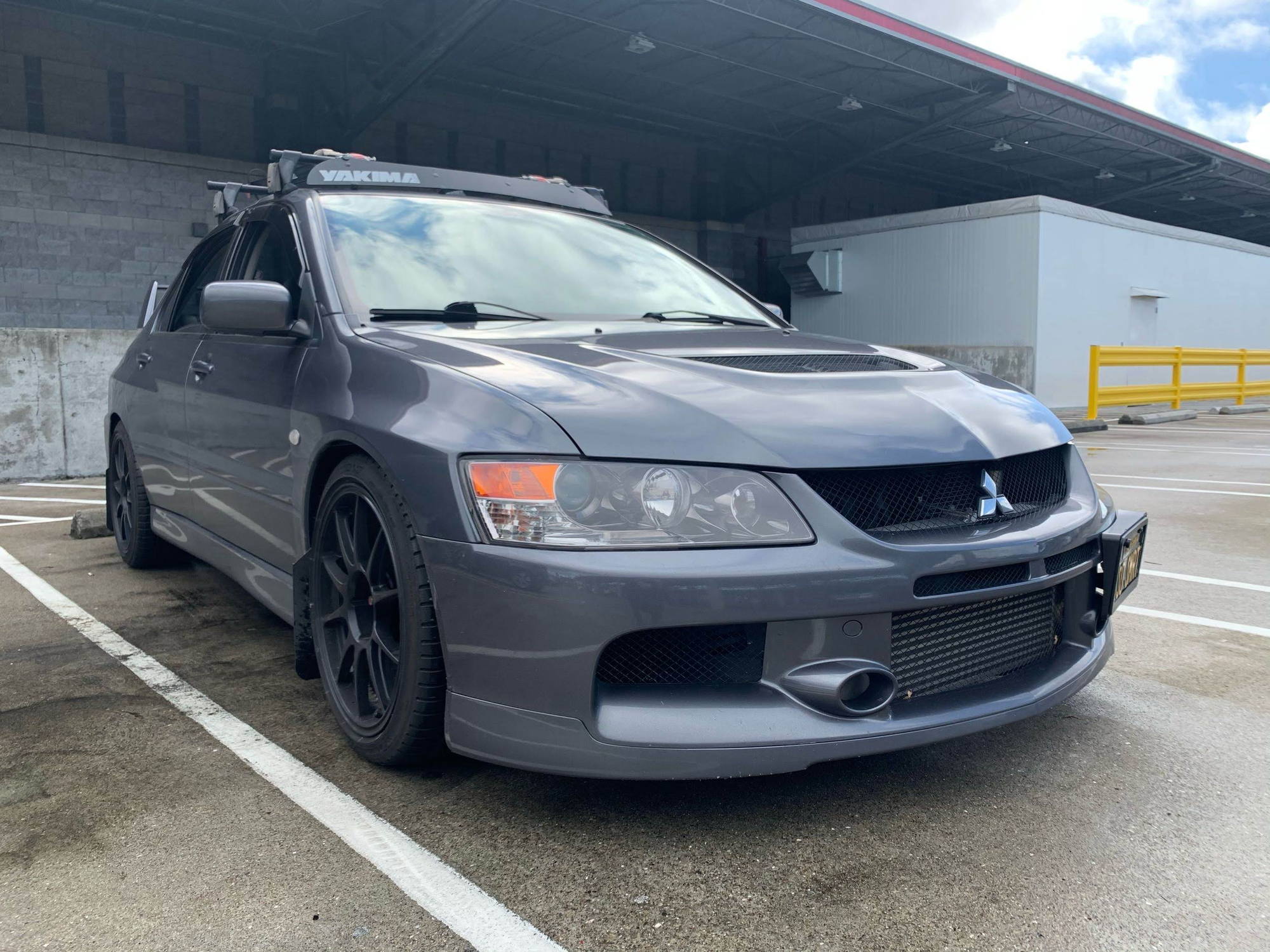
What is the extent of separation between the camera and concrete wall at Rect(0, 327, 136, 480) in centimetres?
884

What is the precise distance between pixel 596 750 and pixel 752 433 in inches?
26.9

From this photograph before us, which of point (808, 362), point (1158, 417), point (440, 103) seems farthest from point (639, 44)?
point (808, 362)

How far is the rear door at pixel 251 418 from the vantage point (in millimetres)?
2928

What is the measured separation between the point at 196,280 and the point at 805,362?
2.83 meters

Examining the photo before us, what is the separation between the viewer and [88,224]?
1656 centimetres

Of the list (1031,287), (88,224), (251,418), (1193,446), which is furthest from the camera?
(1031,287)

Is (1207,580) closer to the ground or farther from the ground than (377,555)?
closer to the ground

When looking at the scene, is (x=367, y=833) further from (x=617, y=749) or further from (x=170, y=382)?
(x=170, y=382)

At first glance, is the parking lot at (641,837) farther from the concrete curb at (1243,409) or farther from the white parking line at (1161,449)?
the concrete curb at (1243,409)

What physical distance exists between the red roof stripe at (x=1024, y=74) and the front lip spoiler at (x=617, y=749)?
51.3 ft

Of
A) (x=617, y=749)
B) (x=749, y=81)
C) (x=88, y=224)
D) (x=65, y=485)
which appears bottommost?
(x=65, y=485)

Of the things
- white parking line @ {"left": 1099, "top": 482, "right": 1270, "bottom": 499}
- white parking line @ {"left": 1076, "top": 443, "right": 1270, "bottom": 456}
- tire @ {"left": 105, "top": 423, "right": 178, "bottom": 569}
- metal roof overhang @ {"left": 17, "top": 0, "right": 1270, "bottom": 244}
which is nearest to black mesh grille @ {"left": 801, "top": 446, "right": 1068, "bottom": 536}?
tire @ {"left": 105, "top": 423, "right": 178, "bottom": 569}

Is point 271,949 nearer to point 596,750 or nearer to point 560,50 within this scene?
point 596,750

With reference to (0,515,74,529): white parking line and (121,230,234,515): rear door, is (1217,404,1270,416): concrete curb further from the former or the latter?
(121,230,234,515): rear door
